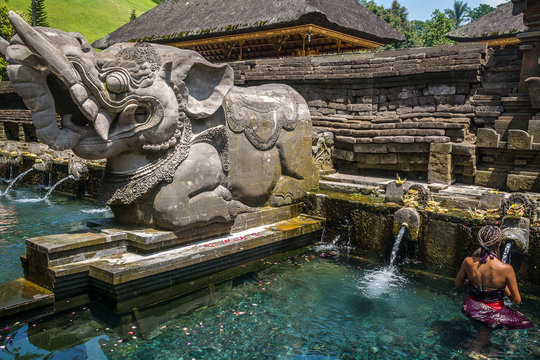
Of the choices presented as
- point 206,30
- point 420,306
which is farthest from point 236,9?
point 420,306

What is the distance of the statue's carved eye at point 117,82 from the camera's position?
424cm

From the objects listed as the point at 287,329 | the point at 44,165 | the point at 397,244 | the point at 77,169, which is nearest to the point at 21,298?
the point at 287,329

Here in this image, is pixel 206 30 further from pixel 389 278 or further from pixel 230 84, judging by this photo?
pixel 389 278

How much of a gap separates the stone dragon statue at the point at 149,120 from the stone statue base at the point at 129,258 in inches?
9.6

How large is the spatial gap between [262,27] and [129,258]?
1064 cm

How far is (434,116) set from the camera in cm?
726

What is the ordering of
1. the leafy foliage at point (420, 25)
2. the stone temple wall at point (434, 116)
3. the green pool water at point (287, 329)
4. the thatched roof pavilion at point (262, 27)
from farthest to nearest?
1. the leafy foliage at point (420, 25)
2. the thatched roof pavilion at point (262, 27)
3. the stone temple wall at point (434, 116)
4. the green pool water at point (287, 329)

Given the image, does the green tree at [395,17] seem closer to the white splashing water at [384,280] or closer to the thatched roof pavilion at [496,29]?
the thatched roof pavilion at [496,29]

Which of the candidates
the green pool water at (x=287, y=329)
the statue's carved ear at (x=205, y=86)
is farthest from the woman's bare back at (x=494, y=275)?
the statue's carved ear at (x=205, y=86)

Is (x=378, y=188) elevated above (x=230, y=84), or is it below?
below

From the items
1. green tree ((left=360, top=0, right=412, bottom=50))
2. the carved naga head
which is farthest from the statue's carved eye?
green tree ((left=360, top=0, right=412, bottom=50))

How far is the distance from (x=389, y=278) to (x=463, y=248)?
907mm

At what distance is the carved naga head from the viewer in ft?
12.7

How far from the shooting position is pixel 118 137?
14.6 feet
